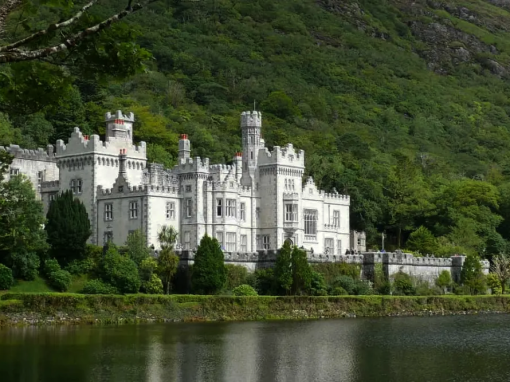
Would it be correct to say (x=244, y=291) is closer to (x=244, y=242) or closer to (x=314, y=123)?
(x=244, y=242)

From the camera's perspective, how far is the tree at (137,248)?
74250mm

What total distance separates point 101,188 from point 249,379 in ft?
153

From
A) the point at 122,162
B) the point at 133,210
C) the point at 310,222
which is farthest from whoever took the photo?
the point at 310,222

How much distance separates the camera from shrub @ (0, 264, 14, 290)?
2623 inches

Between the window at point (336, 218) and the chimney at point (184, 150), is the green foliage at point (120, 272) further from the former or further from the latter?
the window at point (336, 218)

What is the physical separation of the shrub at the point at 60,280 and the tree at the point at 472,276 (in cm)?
3572

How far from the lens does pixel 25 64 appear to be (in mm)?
24656

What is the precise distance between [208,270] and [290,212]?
16.9m

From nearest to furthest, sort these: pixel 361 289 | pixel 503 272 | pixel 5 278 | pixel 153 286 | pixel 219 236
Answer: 1. pixel 5 278
2. pixel 153 286
3. pixel 361 289
4. pixel 219 236
5. pixel 503 272

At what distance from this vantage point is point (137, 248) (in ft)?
246

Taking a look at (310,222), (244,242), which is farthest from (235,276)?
(310,222)

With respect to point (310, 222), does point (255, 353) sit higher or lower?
lower

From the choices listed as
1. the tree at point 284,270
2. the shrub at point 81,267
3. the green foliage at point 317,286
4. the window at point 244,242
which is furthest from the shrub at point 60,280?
the window at point 244,242

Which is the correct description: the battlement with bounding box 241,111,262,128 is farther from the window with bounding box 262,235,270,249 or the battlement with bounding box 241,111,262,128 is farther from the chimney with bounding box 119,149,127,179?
the chimney with bounding box 119,149,127,179
